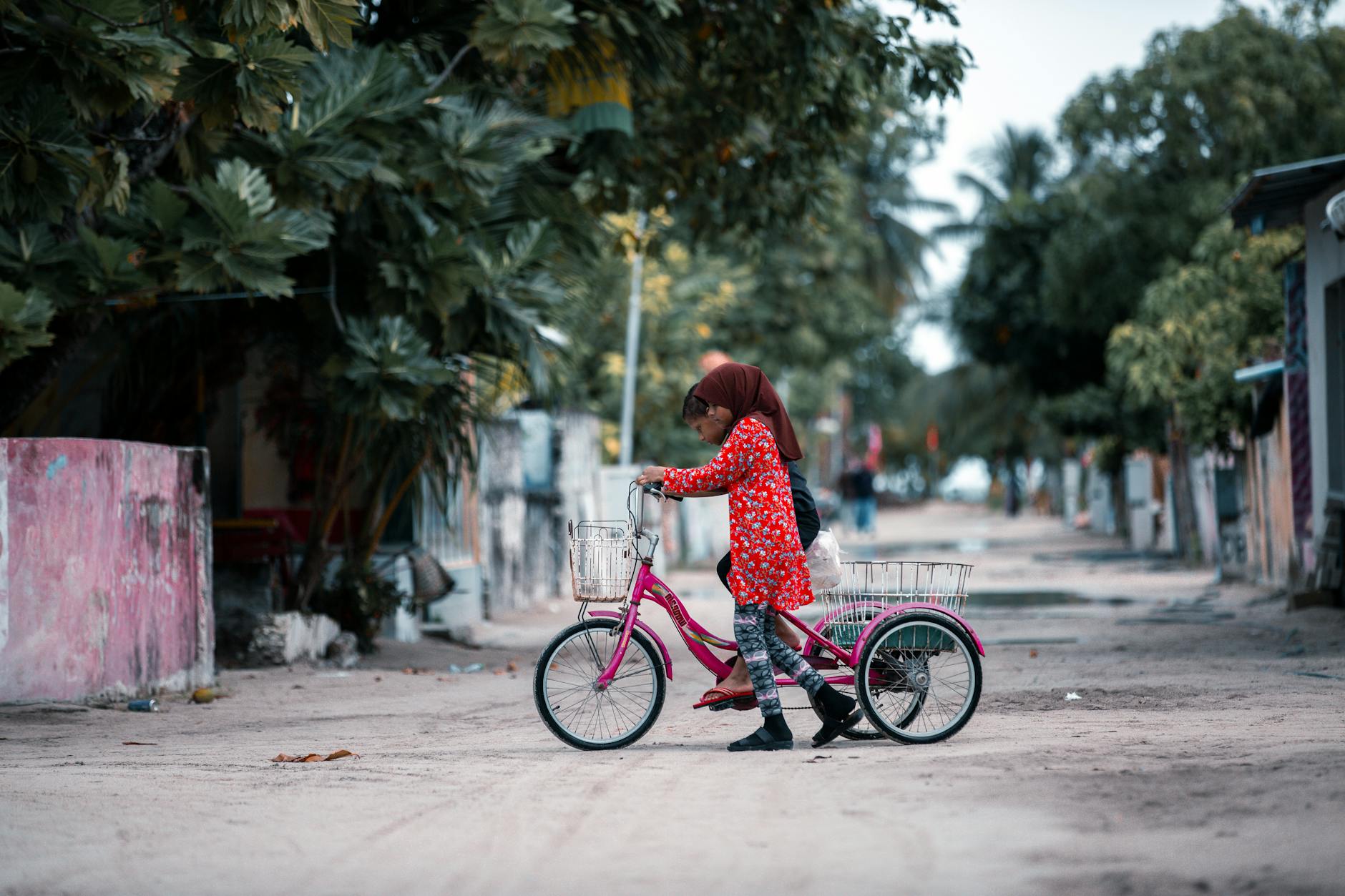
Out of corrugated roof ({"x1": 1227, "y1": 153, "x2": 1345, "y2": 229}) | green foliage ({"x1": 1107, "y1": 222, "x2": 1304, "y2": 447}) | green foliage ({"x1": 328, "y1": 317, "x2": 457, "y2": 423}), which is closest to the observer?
green foliage ({"x1": 328, "y1": 317, "x2": 457, "y2": 423})

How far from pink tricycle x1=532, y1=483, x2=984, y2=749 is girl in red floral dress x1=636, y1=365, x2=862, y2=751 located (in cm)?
10

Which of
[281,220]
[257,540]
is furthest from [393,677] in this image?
[281,220]

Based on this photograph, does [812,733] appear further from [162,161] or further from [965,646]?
[162,161]

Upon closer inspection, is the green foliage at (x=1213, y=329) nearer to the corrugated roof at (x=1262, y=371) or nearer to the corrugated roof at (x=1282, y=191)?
the corrugated roof at (x=1262, y=371)

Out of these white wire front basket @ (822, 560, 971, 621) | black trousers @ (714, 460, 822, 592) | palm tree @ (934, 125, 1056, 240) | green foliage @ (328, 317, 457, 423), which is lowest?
white wire front basket @ (822, 560, 971, 621)

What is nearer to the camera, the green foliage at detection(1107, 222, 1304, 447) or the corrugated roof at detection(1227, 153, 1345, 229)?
the corrugated roof at detection(1227, 153, 1345, 229)

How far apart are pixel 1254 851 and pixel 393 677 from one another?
7685 mm

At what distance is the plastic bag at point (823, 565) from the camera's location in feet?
22.2

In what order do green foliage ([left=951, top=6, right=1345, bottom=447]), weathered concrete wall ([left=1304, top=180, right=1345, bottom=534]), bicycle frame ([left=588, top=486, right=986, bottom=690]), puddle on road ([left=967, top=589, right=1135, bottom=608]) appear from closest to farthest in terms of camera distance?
bicycle frame ([left=588, top=486, right=986, bottom=690]) → weathered concrete wall ([left=1304, top=180, right=1345, bottom=534]) → puddle on road ([left=967, top=589, right=1135, bottom=608]) → green foliage ([left=951, top=6, right=1345, bottom=447])

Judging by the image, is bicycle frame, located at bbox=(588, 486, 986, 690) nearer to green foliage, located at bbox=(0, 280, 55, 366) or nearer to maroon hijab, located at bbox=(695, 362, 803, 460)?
maroon hijab, located at bbox=(695, 362, 803, 460)

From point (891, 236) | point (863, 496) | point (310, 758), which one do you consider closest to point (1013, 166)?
point (891, 236)

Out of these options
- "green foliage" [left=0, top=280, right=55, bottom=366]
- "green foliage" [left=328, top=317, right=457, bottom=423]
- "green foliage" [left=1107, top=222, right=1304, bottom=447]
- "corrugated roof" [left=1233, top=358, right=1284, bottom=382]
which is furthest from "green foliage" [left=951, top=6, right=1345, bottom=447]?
"green foliage" [left=0, top=280, right=55, bottom=366]

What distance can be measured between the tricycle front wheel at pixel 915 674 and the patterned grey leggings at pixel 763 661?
231 millimetres

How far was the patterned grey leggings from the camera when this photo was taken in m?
6.65
